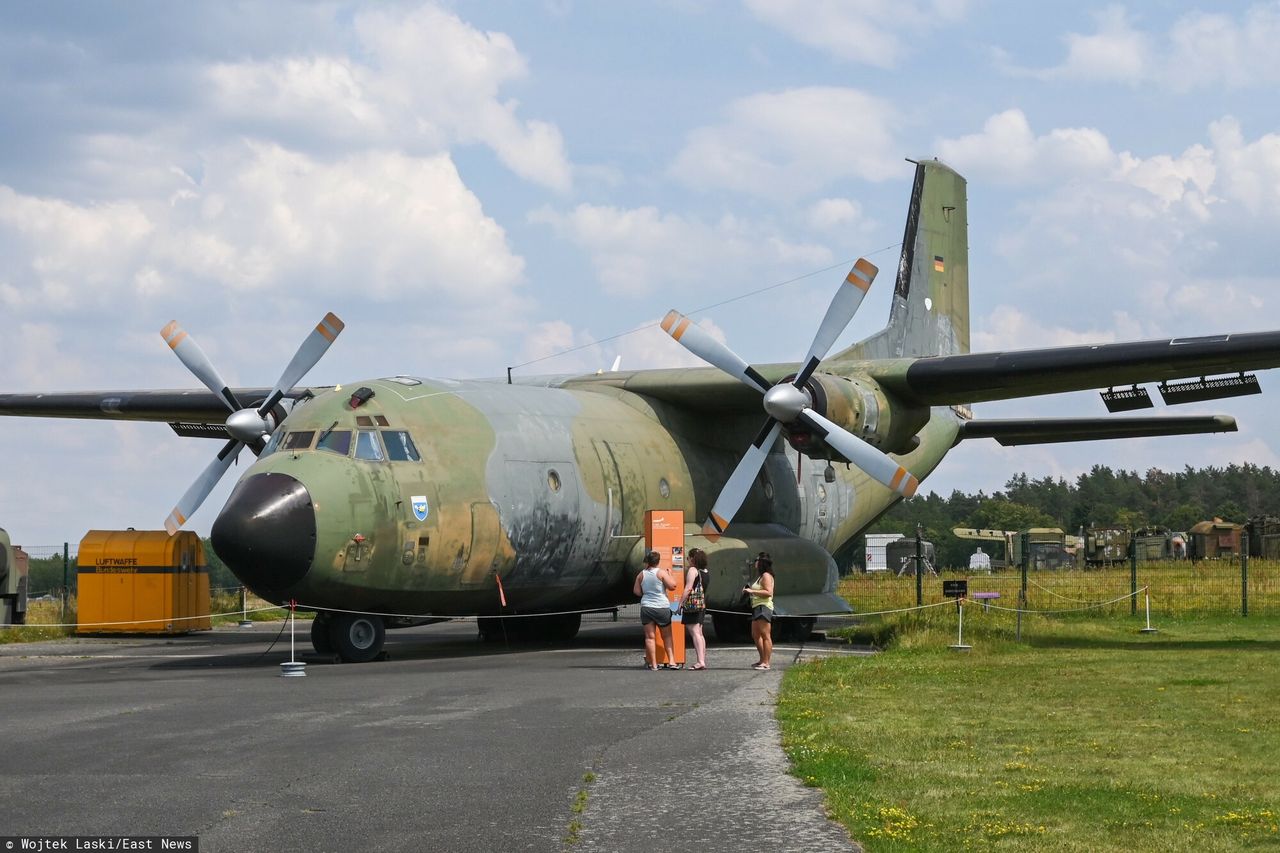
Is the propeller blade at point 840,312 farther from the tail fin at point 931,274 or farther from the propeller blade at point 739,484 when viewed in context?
the tail fin at point 931,274

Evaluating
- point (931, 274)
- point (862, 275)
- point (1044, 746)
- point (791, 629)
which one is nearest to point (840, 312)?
point (862, 275)

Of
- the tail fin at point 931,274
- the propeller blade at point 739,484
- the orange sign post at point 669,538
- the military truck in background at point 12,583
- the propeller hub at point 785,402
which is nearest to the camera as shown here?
the orange sign post at point 669,538

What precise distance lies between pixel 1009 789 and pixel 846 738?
2.33 metres

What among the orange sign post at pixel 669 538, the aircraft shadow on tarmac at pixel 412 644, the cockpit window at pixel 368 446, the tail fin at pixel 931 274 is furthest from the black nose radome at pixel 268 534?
the tail fin at pixel 931 274

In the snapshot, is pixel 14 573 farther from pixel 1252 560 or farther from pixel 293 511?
pixel 1252 560

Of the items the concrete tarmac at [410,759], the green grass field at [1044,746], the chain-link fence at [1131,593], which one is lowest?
the chain-link fence at [1131,593]

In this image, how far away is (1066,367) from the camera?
69.9 feet

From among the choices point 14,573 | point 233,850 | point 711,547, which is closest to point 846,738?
point 233,850

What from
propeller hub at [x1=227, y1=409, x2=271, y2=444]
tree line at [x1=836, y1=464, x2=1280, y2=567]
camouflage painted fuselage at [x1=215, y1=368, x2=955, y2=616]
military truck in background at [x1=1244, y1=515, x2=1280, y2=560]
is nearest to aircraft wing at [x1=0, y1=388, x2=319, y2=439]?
propeller hub at [x1=227, y1=409, x2=271, y2=444]

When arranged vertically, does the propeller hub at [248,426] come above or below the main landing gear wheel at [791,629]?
above

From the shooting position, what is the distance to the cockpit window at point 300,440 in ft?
60.7

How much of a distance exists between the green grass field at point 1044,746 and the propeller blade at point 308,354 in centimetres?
960

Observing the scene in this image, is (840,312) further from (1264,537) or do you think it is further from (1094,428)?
(1264,537)

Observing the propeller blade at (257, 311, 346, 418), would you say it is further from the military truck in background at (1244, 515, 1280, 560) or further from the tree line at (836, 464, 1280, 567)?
the tree line at (836, 464, 1280, 567)
